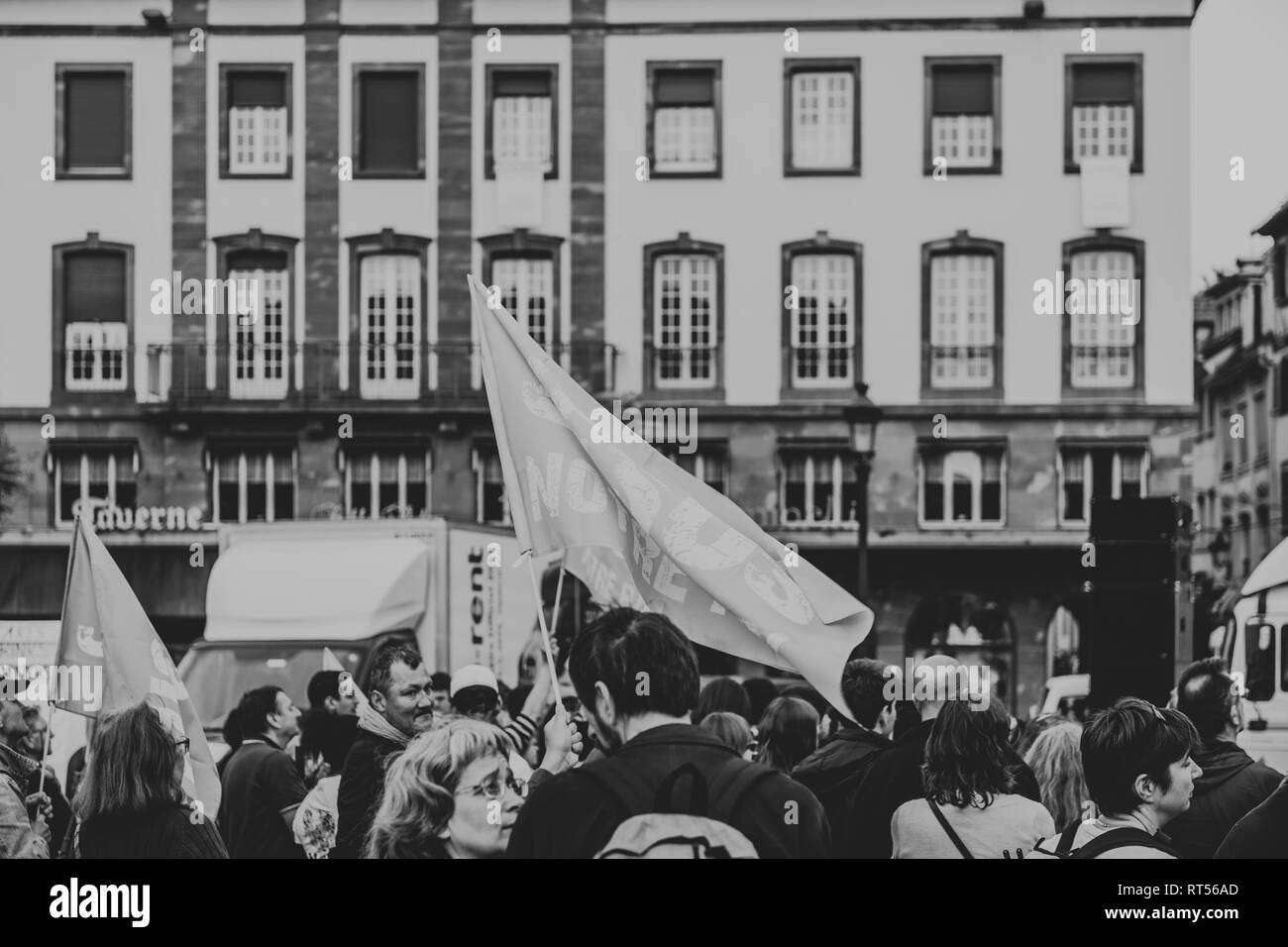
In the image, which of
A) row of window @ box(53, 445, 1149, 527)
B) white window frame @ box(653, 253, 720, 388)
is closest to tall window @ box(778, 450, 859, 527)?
row of window @ box(53, 445, 1149, 527)

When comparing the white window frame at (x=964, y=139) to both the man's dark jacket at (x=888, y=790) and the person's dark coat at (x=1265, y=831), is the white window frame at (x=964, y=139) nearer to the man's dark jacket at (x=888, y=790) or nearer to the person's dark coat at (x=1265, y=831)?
the man's dark jacket at (x=888, y=790)

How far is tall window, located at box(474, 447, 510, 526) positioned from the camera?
93.7ft

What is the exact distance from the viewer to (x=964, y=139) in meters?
28.2

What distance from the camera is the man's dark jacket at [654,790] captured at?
4727mm

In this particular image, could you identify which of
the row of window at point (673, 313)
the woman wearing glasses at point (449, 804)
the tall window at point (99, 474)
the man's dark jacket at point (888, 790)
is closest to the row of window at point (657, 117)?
the row of window at point (673, 313)

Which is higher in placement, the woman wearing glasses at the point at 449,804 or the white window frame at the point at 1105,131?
the white window frame at the point at 1105,131

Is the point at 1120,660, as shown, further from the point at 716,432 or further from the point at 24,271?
the point at 24,271

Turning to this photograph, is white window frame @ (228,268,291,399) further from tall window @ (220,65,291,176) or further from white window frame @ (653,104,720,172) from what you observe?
white window frame @ (653,104,720,172)

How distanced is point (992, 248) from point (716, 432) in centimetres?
522

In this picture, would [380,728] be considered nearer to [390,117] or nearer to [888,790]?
[888,790]

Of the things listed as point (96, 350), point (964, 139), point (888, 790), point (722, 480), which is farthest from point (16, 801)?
point (964, 139)

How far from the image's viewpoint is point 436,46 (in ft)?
94.4

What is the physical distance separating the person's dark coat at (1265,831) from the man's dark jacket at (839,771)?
157 centimetres

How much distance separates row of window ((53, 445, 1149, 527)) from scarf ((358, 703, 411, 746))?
21047 mm
